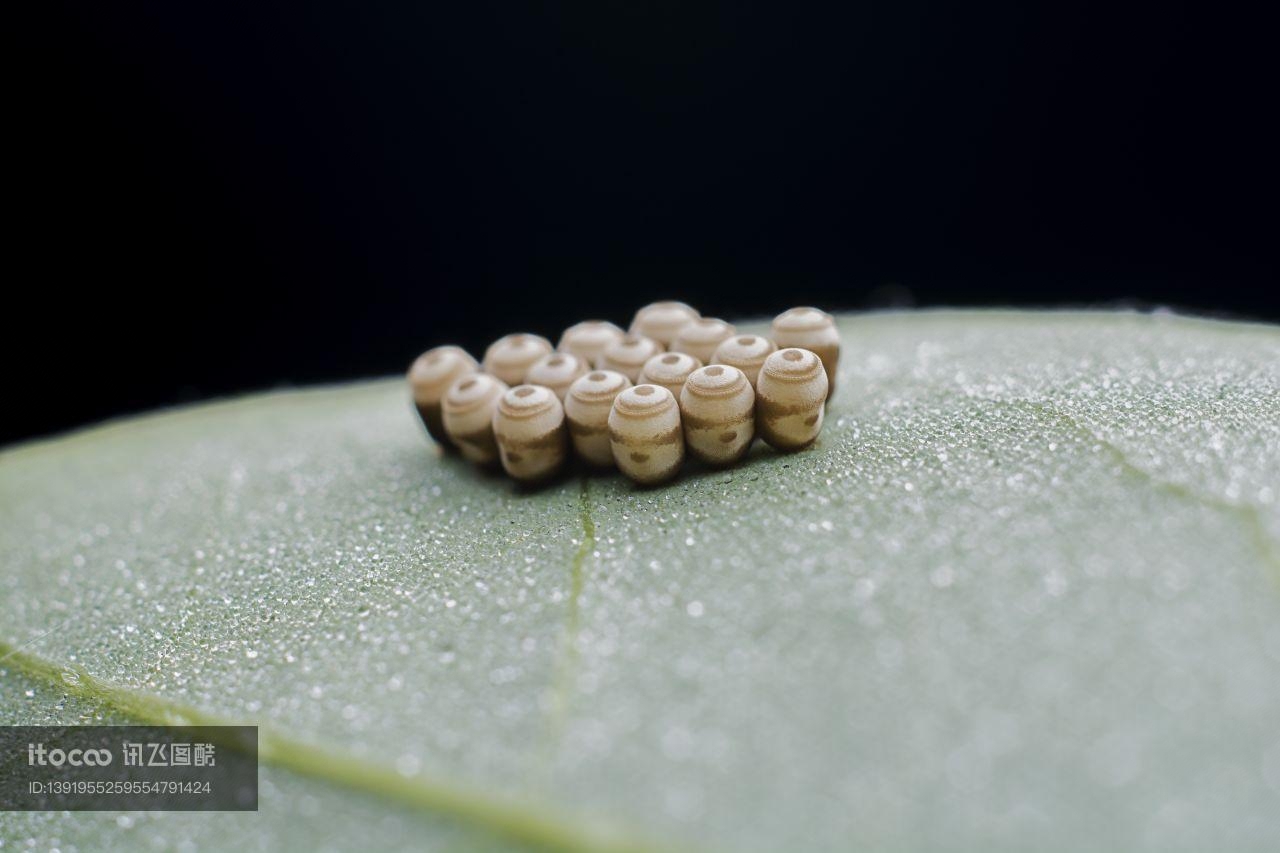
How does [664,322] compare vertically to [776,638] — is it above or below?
above

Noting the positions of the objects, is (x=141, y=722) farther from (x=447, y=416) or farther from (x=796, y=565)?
(x=796, y=565)

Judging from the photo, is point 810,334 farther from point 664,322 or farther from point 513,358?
point 513,358

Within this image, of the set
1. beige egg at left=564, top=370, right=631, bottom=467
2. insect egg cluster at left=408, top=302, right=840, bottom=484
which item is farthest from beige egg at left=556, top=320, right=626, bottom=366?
beige egg at left=564, top=370, right=631, bottom=467

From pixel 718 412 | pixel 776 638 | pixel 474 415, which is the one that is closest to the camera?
pixel 776 638

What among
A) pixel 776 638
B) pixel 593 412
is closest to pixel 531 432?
pixel 593 412

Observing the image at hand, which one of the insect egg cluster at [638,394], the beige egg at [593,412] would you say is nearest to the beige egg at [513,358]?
the insect egg cluster at [638,394]

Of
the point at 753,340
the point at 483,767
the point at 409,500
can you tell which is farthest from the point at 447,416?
the point at 483,767

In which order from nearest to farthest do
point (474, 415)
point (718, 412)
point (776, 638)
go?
1. point (776, 638)
2. point (718, 412)
3. point (474, 415)
